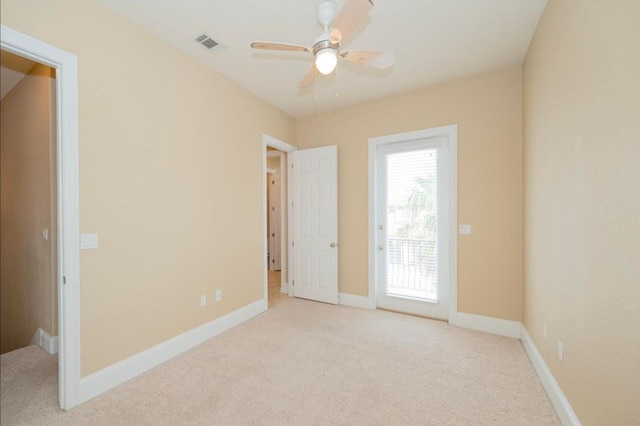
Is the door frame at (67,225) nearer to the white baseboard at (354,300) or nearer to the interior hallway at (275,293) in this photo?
the interior hallway at (275,293)

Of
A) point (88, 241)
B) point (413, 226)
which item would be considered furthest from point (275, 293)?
point (88, 241)

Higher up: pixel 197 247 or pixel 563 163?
pixel 563 163

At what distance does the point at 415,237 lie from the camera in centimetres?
360

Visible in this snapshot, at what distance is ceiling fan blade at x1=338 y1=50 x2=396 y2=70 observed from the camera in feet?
6.08

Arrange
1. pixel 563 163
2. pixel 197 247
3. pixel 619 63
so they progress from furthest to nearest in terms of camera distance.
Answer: pixel 197 247
pixel 563 163
pixel 619 63

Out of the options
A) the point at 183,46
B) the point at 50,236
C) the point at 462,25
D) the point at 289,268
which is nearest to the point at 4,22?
the point at 183,46

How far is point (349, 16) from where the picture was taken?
1.61 metres

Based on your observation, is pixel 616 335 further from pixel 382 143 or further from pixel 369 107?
pixel 369 107

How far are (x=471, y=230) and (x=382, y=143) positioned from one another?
159 centimetres

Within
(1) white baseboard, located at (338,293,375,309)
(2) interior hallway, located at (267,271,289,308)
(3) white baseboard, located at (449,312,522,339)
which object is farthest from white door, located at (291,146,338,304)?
(3) white baseboard, located at (449,312,522,339)

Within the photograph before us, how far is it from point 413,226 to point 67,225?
136 inches

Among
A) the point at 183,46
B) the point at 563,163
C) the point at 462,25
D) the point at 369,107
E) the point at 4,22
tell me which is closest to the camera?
the point at 4,22

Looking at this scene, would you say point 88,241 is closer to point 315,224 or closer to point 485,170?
point 315,224

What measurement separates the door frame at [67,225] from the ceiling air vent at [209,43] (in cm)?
99
